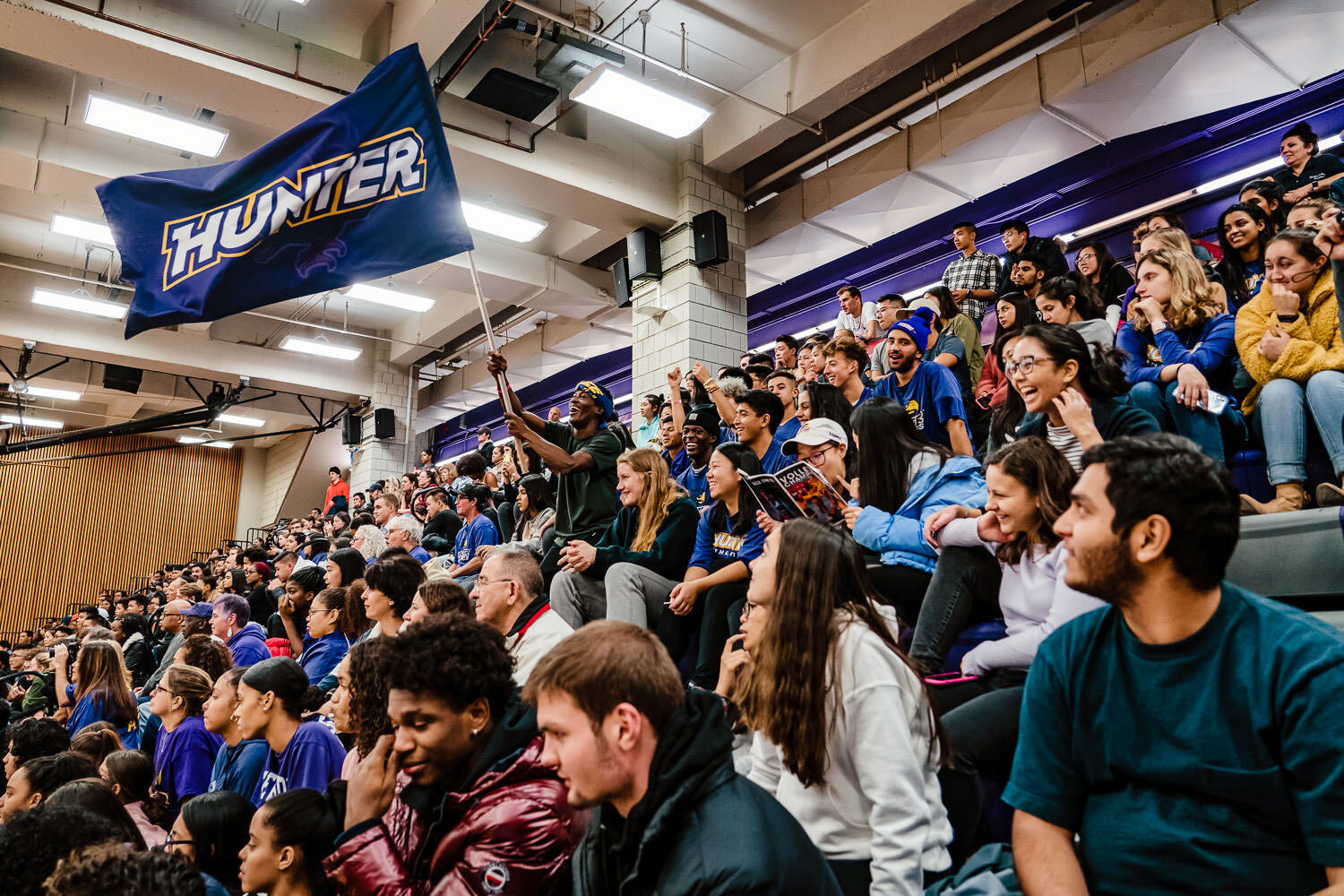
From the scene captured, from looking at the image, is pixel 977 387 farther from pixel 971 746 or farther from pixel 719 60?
pixel 719 60

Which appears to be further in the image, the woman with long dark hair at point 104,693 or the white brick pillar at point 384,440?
the white brick pillar at point 384,440

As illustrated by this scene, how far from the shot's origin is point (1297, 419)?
2781mm

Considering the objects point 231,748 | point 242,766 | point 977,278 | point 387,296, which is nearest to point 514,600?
point 242,766

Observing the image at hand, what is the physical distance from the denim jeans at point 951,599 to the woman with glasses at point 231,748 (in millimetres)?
2277

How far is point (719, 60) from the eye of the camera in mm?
7105

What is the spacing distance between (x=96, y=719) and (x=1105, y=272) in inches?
246

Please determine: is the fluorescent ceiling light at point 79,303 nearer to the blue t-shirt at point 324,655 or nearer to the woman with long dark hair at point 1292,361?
the blue t-shirt at point 324,655

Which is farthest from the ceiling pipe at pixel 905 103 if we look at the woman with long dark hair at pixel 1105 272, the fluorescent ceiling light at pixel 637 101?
the woman with long dark hair at pixel 1105 272

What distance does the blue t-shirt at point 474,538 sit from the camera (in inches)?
228

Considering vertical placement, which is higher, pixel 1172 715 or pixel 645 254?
pixel 645 254

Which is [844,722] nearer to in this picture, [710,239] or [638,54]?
[638,54]

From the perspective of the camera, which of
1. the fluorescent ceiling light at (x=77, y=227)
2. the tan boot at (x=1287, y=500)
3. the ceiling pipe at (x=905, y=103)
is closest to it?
the tan boot at (x=1287, y=500)

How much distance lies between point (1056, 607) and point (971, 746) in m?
0.39

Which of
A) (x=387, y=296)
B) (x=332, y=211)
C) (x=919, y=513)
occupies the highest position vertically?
(x=387, y=296)
